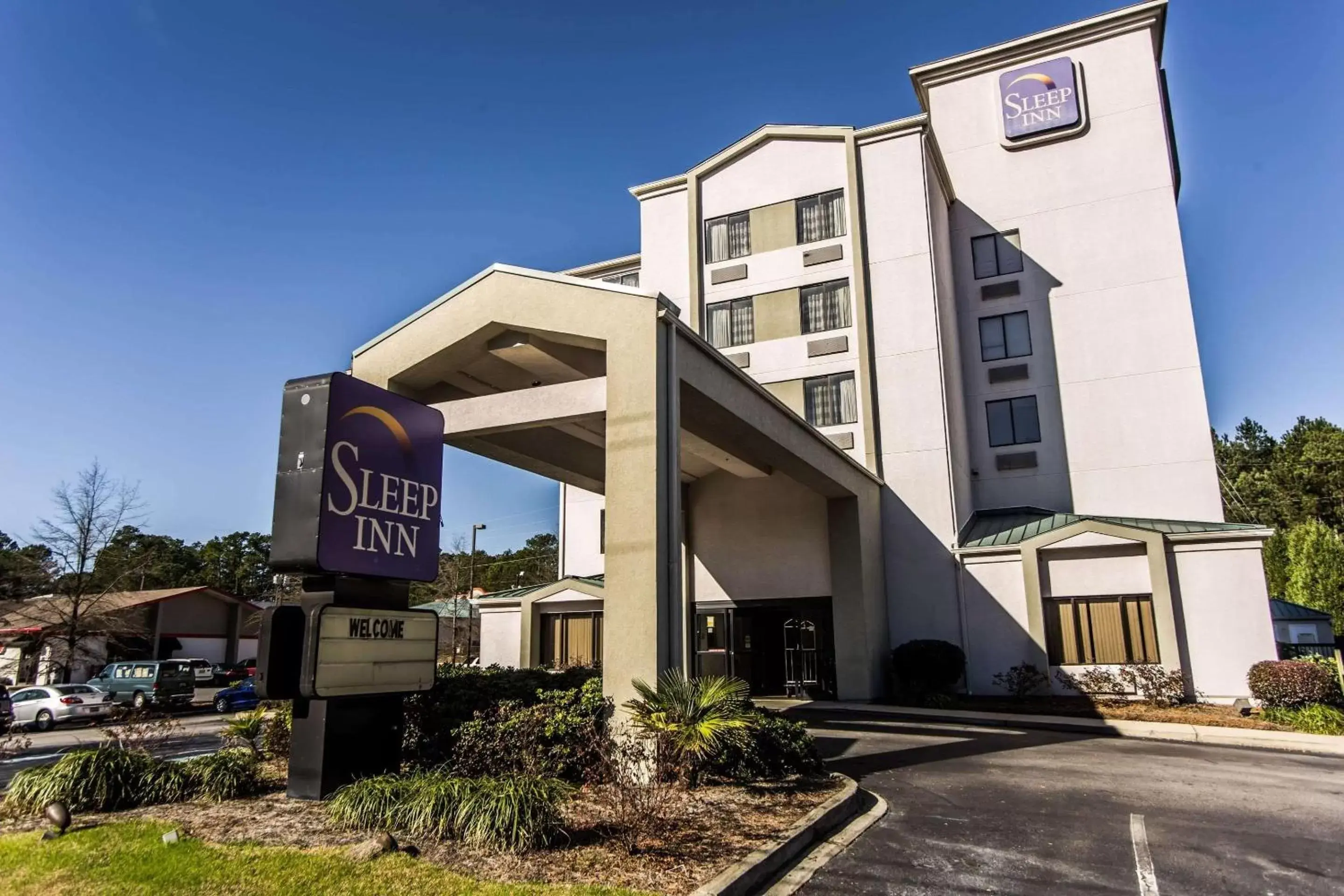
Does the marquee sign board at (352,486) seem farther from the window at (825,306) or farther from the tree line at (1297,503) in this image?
the tree line at (1297,503)

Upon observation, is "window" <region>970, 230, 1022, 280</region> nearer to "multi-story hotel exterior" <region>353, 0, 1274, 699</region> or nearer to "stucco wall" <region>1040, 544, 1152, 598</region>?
"multi-story hotel exterior" <region>353, 0, 1274, 699</region>

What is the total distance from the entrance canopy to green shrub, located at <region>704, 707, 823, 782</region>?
53.4 inches

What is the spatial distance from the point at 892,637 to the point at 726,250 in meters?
13.0

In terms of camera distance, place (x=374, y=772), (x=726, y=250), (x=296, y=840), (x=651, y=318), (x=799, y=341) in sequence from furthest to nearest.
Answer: (x=726, y=250)
(x=799, y=341)
(x=651, y=318)
(x=374, y=772)
(x=296, y=840)

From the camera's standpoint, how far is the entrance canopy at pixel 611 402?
1128cm

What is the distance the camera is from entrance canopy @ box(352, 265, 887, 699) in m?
11.3

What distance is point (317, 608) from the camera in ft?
29.6

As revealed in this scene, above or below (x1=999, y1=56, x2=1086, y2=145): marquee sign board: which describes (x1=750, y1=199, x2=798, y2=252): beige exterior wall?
below

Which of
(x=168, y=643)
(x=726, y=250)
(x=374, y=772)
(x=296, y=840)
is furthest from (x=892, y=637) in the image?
(x=168, y=643)

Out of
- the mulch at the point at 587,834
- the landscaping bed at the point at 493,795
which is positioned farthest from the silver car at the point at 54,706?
the mulch at the point at 587,834

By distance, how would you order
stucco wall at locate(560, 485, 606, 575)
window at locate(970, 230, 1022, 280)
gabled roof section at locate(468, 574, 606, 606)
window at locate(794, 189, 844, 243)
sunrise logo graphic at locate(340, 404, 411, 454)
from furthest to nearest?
stucco wall at locate(560, 485, 606, 575) < window at locate(970, 230, 1022, 280) < gabled roof section at locate(468, 574, 606, 606) < window at locate(794, 189, 844, 243) < sunrise logo graphic at locate(340, 404, 411, 454)

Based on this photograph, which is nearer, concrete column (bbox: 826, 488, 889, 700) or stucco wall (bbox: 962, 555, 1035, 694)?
concrete column (bbox: 826, 488, 889, 700)

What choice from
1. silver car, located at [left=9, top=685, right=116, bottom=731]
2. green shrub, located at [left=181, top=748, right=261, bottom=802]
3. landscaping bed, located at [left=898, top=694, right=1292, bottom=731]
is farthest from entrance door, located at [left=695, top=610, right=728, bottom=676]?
silver car, located at [left=9, top=685, right=116, bottom=731]

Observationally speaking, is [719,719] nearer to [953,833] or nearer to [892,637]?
[953,833]
